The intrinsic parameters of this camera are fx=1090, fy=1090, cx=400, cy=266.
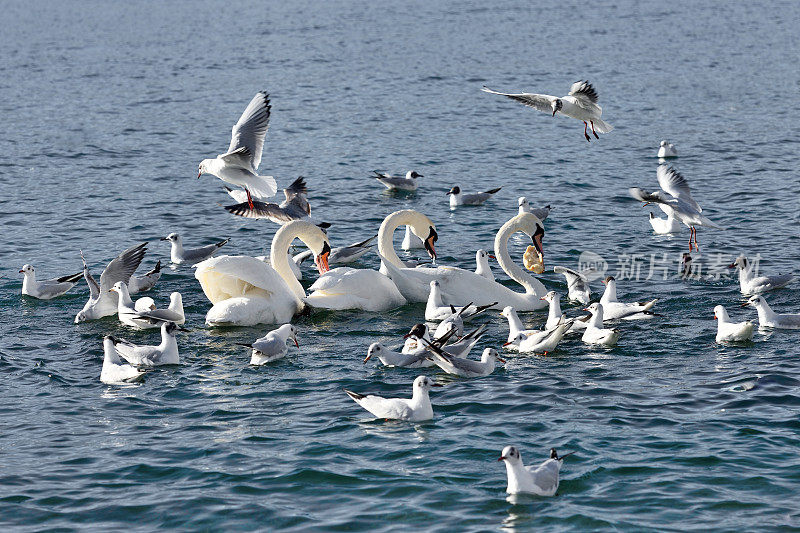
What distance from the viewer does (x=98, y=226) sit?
2289 centimetres

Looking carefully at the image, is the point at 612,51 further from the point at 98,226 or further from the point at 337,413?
the point at 337,413

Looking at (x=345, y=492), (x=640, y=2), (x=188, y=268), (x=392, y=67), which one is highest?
(x=640, y=2)

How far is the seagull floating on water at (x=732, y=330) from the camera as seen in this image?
14195mm

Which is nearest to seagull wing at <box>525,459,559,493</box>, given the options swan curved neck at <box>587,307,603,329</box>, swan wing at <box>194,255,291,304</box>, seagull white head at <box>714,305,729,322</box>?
swan curved neck at <box>587,307,603,329</box>

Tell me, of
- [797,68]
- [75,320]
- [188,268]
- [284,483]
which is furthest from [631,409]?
[797,68]

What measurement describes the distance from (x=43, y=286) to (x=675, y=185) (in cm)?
1107

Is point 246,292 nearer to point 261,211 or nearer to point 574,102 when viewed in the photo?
point 261,211

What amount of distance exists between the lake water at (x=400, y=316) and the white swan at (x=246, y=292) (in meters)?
0.33

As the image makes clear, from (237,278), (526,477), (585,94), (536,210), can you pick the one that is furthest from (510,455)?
(536,210)

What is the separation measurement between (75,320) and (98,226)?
6956mm

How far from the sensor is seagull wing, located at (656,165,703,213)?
19.5 m

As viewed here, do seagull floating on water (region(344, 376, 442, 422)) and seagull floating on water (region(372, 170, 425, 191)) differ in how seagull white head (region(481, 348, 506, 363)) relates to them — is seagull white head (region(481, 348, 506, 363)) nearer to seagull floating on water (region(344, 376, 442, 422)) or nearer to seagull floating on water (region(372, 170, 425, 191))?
seagull floating on water (region(344, 376, 442, 422))

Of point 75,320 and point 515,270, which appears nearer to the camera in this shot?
point 75,320

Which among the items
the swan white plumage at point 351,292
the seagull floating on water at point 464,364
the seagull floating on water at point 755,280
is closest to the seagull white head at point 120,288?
the swan white plumage at point 351,292
